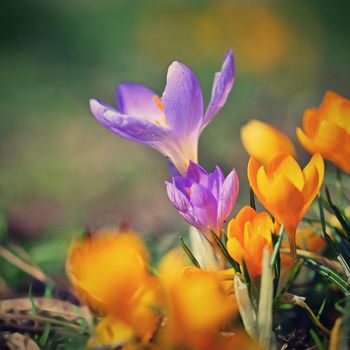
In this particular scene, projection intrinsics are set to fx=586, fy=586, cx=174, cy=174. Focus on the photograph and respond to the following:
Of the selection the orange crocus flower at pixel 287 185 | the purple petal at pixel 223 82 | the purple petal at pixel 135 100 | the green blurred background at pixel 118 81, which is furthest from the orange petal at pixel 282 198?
the green blurred background at pixel 118 81

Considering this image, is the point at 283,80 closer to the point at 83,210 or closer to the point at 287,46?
the point at 287,46

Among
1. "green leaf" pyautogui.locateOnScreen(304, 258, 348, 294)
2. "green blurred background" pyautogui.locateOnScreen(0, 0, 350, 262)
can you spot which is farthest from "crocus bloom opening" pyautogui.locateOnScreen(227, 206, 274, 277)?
"green blurred background" pyautogui.locateOnScreen(0, 0, 350, 262)

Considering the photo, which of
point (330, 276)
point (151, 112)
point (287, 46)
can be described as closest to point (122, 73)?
point (287, 46)

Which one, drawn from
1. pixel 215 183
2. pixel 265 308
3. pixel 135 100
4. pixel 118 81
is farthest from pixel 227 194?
pixel 118 81

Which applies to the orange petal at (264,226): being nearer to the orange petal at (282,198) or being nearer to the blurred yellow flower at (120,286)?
the orange petal at (282,198)

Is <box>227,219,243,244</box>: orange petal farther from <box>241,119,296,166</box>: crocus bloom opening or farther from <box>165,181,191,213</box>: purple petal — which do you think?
<box>241,119,296,166</box>: crocus bloom opening

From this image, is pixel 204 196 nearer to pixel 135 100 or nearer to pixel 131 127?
pixel 131 127
